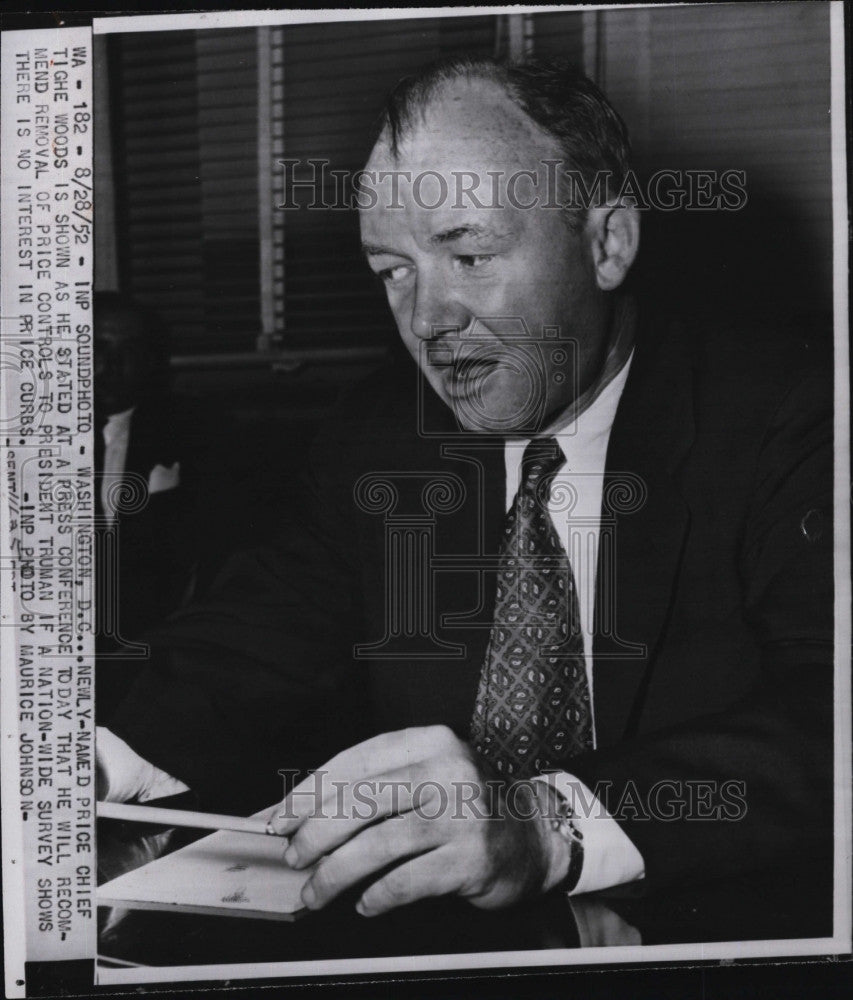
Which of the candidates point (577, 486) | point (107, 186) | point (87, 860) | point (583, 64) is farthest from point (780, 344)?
point (87, 860)

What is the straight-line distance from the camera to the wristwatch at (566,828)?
146cm

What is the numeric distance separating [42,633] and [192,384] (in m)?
0.41

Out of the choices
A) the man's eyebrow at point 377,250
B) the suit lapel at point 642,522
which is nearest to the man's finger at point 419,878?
the suit lapel at point 642,522

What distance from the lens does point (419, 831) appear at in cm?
146

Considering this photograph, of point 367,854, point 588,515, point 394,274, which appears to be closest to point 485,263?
point 394,274

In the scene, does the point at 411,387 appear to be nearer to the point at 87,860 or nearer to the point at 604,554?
the point at 604,554

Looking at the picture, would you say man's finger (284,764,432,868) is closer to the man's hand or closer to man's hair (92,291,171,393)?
the man's hand

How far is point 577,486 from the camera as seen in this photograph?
1478 mm

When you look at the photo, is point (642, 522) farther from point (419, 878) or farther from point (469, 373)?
point (419, 878)

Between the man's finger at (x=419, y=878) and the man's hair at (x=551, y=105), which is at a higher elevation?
the man's hair at (x=551, y=105)

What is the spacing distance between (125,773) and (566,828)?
62cm

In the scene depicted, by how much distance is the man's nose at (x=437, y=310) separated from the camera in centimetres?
145

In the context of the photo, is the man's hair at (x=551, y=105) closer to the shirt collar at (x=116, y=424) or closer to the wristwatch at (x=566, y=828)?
the shirt collar at (x=116, y=424)

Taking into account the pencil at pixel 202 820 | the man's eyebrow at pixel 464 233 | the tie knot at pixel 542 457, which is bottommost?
the pencil at pixel 202 820
